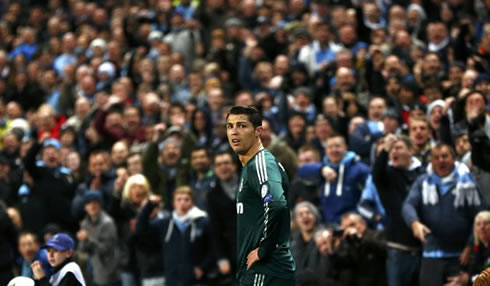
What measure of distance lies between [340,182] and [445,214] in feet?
5.90

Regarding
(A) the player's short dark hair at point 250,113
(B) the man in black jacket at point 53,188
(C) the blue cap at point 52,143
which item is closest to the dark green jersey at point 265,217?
(A) the player's short dark hair at point 250,113

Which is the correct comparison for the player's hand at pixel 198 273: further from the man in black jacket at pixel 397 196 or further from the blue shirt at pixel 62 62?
the blue shirt at pixel 62 62

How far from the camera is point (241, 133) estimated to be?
24.0 feet

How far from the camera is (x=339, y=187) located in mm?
12070

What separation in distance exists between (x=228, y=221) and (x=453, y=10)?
7192 mm

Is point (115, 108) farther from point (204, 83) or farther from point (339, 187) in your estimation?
point (339, 187)

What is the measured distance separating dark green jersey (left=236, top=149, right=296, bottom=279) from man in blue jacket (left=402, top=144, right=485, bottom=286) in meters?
3.60

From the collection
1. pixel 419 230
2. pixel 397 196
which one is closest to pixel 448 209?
pixel 419 230

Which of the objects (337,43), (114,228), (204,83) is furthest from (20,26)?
(114,228)

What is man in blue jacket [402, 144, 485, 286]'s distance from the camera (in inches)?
414

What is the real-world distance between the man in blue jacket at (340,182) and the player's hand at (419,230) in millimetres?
1669

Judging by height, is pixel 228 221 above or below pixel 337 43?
below

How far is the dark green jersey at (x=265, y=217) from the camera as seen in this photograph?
7.03 meters

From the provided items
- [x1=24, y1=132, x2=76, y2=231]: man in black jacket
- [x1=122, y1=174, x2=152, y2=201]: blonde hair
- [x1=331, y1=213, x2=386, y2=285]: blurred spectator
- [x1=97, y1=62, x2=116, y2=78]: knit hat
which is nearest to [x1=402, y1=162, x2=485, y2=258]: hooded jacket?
[x1=331, y1=213, x2=386, y2=285]: blurred spectator
